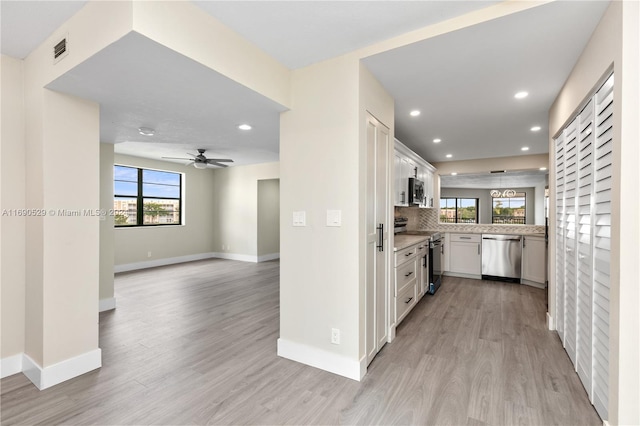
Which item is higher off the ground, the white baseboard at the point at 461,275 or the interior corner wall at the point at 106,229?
the interior corner wall at the point at 106,229

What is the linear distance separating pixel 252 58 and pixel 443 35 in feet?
4.39

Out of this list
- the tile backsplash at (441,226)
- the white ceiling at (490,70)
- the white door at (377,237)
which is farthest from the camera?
the tile backsplash at (441,226)

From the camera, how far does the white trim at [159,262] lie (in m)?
6.27

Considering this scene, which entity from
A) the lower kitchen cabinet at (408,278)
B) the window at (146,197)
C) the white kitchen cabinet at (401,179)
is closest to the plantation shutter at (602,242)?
the lower kitchen cabinet at (408,278)

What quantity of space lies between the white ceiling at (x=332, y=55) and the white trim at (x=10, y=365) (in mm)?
2132

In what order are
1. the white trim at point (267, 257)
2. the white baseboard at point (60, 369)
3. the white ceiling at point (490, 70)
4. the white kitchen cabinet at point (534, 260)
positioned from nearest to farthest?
the white ceiling at point (490, 70) → the white baseboard at point (60, 369) → the white kitchen cabinet at point (534, 260) → the white trim at point (267, 257)

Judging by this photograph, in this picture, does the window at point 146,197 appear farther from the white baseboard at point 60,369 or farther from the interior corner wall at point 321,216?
the interior corner wall at point 321,216

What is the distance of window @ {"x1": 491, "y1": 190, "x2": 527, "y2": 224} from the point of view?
6516 millimetres

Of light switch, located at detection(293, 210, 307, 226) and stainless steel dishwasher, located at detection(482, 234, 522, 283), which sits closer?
light switch, located at detection(293, 210, 307, 226)

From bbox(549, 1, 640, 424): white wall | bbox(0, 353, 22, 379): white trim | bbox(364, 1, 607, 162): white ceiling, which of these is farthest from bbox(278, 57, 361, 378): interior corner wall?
bbox(0, 353, 22, 379): white trim

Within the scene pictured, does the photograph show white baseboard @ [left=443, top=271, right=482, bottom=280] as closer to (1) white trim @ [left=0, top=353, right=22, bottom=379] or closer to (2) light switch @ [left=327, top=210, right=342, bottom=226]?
(2) light switch @ [left=327, top=210, right=342, bottom=226]

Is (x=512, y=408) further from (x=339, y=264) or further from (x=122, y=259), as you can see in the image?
(x=122, y=259)

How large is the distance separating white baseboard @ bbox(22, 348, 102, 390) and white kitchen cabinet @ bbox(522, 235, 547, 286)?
20.3ft

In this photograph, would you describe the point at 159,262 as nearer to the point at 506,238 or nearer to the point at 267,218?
the point at 267,218
